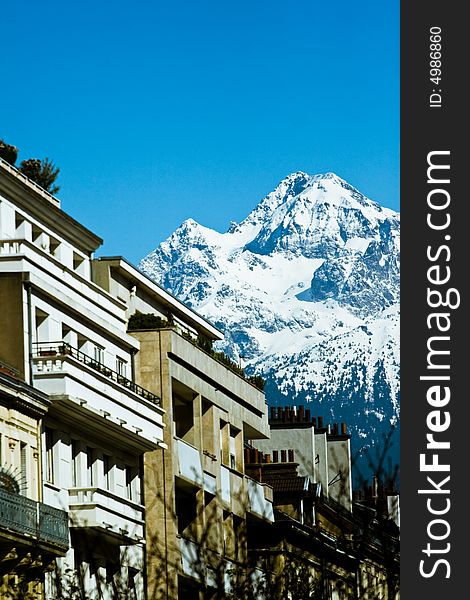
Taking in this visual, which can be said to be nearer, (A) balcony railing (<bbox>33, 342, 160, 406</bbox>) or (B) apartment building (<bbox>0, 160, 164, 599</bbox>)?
(B) apartment building (<bbox>0, 160, 164, 599</bbox>)

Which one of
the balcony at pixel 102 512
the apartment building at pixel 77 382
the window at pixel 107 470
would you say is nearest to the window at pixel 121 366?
the apartment building at pixel 77 382

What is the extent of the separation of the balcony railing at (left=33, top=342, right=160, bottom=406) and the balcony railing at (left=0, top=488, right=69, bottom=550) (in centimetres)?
477

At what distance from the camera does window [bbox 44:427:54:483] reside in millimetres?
60719

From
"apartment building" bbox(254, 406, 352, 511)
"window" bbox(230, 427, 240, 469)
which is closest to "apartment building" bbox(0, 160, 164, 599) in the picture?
"window" bbox(230, 427, 240, 469)

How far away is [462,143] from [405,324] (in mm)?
3275

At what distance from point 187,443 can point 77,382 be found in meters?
15.2

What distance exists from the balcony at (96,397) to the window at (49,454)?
2.18 feet

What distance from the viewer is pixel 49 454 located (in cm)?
6091

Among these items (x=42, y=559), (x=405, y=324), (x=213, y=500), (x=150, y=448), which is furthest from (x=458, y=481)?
(x=213, y=500)

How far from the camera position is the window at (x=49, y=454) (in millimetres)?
60719

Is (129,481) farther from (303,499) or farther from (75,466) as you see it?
(303,499)

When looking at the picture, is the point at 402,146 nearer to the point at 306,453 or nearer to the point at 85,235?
the point at 85,235

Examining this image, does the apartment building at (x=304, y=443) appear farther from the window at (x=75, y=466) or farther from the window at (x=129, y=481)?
the window at (x=75, y=466)

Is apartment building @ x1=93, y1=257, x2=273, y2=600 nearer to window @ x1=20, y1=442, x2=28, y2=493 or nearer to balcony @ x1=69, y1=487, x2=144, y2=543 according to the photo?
balcony @ x1=69, y1=487, x2=144, y2=543
